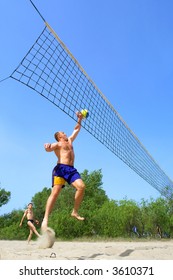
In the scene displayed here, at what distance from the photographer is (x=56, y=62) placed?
682cm

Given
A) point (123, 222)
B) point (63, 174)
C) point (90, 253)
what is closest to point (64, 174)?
point (63, 174)

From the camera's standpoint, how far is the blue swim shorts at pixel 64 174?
6.27 metres

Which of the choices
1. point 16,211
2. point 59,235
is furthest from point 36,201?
point 59,235

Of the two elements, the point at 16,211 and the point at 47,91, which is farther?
the point at 16,211

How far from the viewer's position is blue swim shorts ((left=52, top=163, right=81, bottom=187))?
6266 millimetres

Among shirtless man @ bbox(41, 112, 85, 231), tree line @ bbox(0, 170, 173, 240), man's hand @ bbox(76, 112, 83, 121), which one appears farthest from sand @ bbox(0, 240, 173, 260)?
tree line @ bbox(0, 170, 173, 240)

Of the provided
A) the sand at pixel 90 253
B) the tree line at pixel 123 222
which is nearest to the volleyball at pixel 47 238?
the sand at pixel 90 253

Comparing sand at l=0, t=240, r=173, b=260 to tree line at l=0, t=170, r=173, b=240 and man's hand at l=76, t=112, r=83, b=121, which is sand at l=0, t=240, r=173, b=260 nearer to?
man's hand at l=76, t=112, r=83, b=121

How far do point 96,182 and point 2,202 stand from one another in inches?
461

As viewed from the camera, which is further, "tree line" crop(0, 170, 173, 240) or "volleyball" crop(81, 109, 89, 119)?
"tree line" crop(0, 170, 173, 240)

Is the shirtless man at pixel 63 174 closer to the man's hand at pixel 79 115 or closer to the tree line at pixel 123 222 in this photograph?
the man's hand at pixel 79 115
